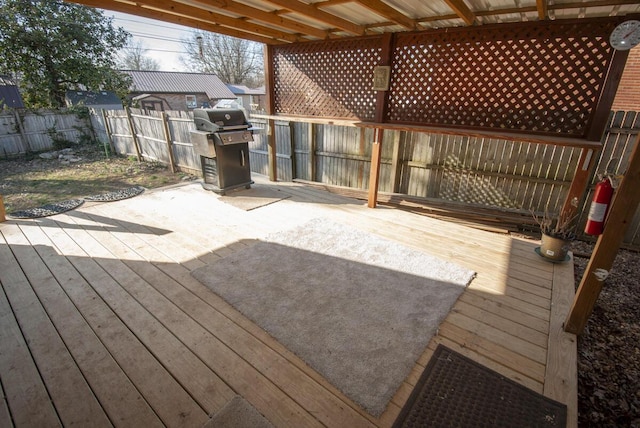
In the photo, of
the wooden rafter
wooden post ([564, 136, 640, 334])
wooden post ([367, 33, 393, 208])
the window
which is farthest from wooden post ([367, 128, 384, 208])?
the window

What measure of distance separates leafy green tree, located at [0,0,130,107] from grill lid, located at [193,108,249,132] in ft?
33.5

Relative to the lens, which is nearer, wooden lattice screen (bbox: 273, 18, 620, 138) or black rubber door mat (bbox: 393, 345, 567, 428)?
black rubber door mat (bbox: 393, 345, 567, 428)

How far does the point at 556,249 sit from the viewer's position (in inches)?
110

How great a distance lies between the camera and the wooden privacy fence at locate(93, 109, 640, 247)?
162 inches

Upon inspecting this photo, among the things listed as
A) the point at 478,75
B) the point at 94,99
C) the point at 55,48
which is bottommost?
the point at 94,99

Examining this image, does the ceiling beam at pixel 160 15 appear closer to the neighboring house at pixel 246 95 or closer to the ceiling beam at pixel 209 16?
the ceiling beam at pixel 209 16

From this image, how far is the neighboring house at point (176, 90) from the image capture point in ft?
56.2

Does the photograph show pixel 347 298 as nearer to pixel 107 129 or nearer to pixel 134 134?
pixel 134 134

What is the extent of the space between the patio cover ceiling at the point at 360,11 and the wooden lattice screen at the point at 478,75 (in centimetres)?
14

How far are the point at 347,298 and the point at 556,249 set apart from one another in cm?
215

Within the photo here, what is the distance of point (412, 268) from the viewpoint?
8.80 feet

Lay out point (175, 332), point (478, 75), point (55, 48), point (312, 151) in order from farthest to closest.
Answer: point (55, 48), point (312, 151), point (478, 75), point (175, 332)

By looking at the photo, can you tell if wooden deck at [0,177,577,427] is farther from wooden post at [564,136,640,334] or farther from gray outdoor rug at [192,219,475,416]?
wooden post at [564,136,640,334]

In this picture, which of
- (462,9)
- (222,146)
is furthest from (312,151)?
(462,9)
